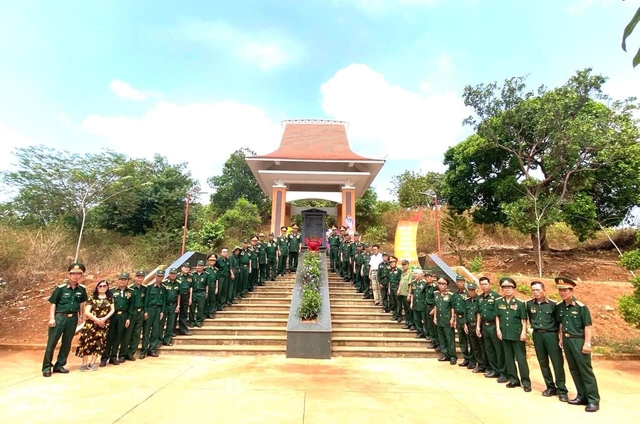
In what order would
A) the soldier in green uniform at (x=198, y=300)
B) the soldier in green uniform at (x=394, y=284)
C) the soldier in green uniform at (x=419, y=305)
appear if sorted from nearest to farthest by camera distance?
the soldier in green uniform at (x=419, y=305) < the soldier in green uniform at (x=198, y=300) < the soldier in green uniform at (x=394, y=284)

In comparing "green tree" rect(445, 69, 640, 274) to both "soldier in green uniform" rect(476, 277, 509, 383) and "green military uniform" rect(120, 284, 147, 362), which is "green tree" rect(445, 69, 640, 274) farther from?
"green military uniform" rect(120, 284, 147, 362)

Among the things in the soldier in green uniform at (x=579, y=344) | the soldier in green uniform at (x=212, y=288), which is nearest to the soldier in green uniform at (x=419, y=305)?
the soldier in green uniform at (x=579, y=344)

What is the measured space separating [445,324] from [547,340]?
5.75ft

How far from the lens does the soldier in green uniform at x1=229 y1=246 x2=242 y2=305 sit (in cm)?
771

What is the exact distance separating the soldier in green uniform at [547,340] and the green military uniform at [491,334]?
1.91 feet

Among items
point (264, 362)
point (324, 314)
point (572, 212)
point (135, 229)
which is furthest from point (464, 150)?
point (135, 229)

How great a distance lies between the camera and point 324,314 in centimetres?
640

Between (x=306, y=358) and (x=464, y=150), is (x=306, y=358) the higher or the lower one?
the lower one

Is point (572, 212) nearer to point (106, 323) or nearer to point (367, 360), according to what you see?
point (367, 360)

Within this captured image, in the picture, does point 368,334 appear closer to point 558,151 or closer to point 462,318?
point 462,318

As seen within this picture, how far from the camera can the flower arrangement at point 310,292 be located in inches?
249

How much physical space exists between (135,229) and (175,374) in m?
15.5

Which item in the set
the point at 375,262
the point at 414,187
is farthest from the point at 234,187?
the point at 375,262

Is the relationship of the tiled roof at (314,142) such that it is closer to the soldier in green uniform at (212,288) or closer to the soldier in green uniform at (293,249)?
the soldier in green uniform at (293,249)
